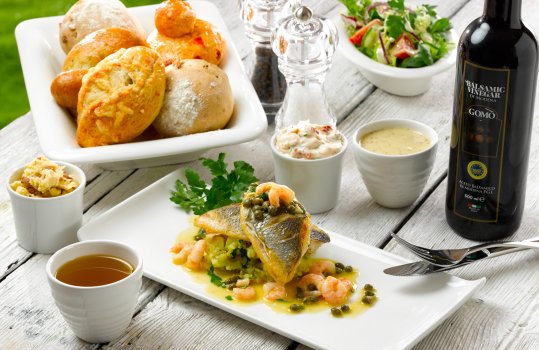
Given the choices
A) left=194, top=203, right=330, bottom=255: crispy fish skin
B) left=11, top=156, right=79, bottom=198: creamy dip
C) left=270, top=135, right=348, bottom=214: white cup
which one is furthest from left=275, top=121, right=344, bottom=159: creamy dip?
left=11, top=156, right=79, bottom=198: creamy dip

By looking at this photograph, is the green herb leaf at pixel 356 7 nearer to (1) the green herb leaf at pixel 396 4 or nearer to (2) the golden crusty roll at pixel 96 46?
(1) the green herb leaf at pixel 396 4

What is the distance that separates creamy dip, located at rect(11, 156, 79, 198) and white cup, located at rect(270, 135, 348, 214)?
48 centimetres

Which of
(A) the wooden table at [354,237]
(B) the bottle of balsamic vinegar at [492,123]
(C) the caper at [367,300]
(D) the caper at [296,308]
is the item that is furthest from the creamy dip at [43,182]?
(B) the bottle of balsamic vinegar at [492,123]

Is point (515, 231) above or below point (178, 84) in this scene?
below

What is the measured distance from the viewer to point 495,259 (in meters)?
1.99

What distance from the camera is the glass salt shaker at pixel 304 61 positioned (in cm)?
225

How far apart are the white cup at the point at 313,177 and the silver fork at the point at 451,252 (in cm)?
28

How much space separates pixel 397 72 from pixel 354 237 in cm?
69

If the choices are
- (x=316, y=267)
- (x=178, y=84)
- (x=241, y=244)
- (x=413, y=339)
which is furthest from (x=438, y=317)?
(x=178, y=84)

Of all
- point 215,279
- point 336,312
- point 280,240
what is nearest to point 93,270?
point 215,279

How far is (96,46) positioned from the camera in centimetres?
242

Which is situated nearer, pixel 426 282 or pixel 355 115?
pixel 426 282

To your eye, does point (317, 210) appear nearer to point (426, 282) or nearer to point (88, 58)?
point (426, 282)

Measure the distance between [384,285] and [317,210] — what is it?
0.39 m
